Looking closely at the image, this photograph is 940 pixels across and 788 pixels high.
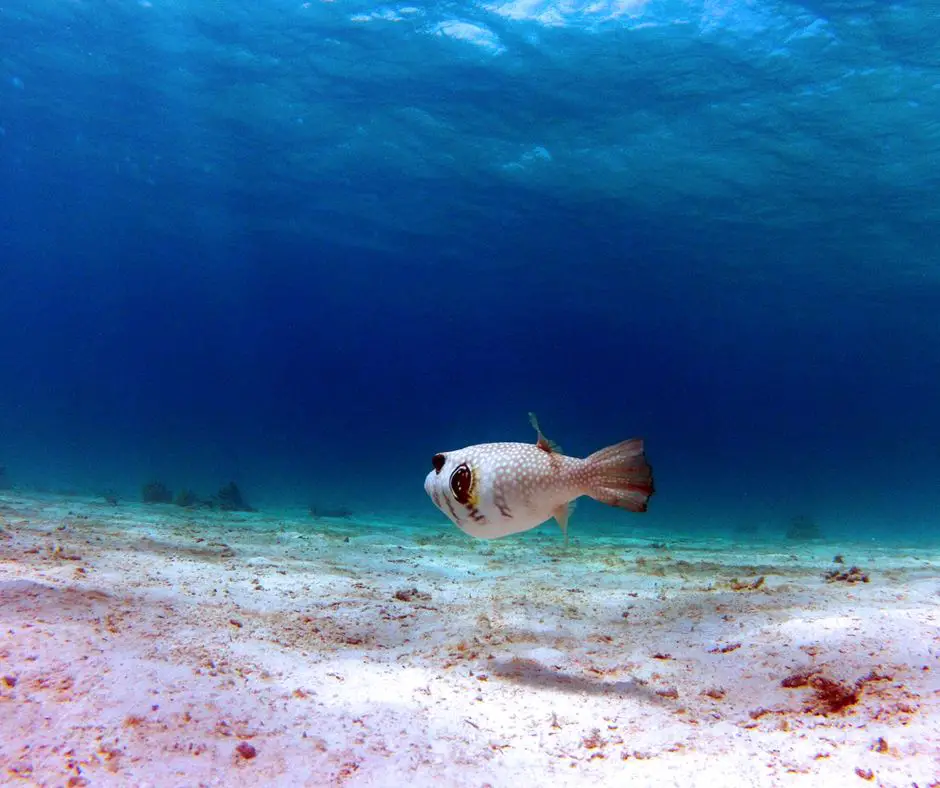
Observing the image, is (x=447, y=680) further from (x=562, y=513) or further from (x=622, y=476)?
(x=622, y=476)

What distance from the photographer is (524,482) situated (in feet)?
9.73

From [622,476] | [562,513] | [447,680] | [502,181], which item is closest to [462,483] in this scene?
[562,513]

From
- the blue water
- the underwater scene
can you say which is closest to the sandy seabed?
the underwater scene

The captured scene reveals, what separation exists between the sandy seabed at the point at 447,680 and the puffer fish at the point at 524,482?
0.99 metres

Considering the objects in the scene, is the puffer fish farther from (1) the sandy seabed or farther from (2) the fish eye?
(1) the sandy seabed

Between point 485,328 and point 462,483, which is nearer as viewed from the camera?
point 462,483

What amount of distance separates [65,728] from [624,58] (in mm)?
21655

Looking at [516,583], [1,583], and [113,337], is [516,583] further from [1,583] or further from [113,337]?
[113,337]

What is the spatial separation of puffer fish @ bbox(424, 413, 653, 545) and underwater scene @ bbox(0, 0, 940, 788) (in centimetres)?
2

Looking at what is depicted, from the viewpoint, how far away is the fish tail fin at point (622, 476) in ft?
9.48

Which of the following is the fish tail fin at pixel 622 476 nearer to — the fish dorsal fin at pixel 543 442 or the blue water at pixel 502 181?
the fish dorsal fin at pixel 543 442

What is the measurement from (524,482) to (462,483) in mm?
331

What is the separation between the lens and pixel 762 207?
26469mm

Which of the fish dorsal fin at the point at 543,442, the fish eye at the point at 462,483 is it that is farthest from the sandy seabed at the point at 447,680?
the fish dorsal fin at the point at 543,442
